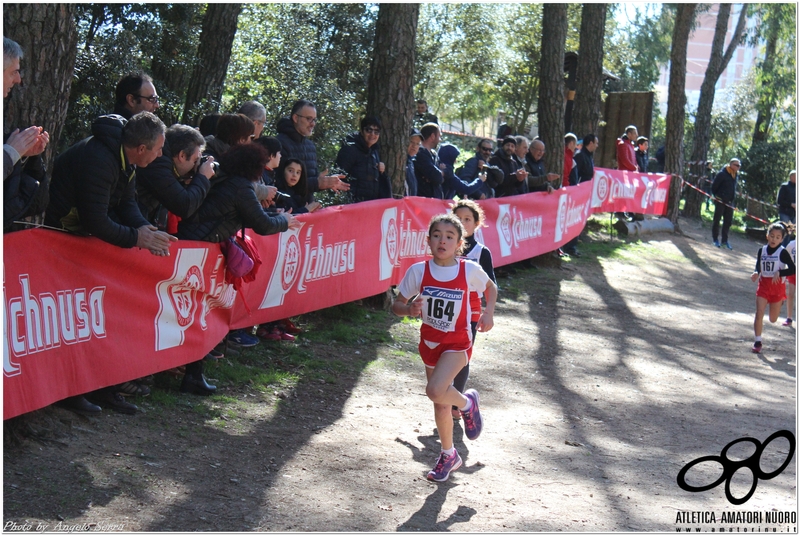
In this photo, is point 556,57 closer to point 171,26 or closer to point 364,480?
point 171,26

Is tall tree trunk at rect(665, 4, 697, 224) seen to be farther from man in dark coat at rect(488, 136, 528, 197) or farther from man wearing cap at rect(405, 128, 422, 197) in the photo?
man wearing cap at rect(405, 128, 422, 197)

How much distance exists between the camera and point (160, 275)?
20.4 ft

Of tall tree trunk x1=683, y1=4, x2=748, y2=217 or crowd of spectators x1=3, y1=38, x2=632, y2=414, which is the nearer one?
crowd of spectators x1=3, y1=38, x2=632, y2=414

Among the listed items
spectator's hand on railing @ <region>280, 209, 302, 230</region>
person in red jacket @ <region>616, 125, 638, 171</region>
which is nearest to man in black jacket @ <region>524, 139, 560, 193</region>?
person in red jacket @ <region>616, 125, 638, 171</region>

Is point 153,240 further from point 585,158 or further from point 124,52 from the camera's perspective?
point 585,158

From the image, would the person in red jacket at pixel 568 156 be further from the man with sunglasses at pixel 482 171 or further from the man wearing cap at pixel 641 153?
the man wearing cap at pixel 641 153

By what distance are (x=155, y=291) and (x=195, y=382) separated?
0.96 meters

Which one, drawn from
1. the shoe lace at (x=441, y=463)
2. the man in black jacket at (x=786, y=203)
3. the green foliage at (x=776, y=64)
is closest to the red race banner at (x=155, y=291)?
the shoe lace at (x=441, y=463)

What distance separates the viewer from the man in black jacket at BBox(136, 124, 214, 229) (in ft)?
20.4

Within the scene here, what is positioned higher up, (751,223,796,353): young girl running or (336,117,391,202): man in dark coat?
(336,117,391,202): man in dark coat

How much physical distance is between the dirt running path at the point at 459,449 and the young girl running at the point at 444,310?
0.39 meters

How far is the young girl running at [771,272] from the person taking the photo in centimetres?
1114

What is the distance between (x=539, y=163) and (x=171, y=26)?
21.1 feet

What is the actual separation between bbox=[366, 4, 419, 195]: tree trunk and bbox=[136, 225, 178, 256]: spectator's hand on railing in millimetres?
5265
